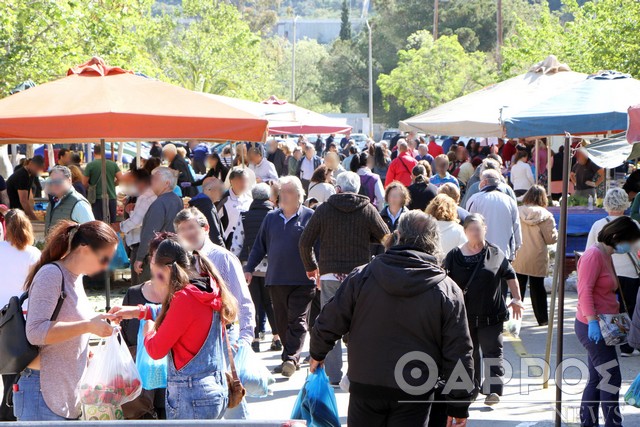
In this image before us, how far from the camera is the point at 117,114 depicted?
824 centimetres

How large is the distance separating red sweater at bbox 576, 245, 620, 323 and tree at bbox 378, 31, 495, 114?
5150 centimetres

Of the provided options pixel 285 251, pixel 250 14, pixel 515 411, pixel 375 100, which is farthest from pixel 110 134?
pixel 250 14

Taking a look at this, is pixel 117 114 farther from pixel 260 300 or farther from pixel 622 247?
pixel 622 247

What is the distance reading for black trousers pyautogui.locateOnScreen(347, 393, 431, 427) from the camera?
4.77m

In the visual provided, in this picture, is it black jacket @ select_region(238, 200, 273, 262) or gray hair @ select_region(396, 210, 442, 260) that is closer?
gray hair @ select_region(396, 210, 442, 260)

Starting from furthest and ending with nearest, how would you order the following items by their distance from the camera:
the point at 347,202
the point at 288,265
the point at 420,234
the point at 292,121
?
the point at 292,121
the point at 288,265
the point at 347,202
the point at 420,234

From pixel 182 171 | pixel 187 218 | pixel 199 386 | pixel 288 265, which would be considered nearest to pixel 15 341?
pixel 199 386

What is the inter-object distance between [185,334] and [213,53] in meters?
46.5

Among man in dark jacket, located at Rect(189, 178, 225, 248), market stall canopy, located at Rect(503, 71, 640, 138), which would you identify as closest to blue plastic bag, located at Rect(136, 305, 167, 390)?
man in dark jacket, located at Rect(189, 178, 225, 248)

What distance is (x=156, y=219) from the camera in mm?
9164

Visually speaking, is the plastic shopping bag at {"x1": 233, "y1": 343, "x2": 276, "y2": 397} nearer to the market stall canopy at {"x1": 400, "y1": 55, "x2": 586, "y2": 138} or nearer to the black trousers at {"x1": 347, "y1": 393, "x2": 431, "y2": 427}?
the black trousers at {"x1": 347, "y1": 393, "x2": 431, "y2": 427}

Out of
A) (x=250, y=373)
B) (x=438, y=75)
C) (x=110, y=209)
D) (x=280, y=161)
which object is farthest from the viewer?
(x=438, y=75)

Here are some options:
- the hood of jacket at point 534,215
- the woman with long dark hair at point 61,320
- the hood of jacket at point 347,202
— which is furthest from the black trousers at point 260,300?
the woman with long dark hair at point 61,320

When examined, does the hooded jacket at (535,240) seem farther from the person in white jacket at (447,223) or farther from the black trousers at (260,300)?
the black trousers at (260,300)
